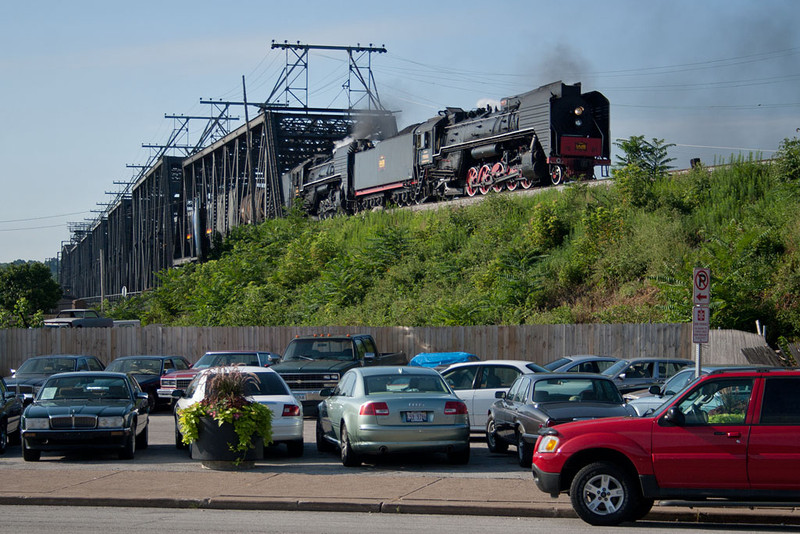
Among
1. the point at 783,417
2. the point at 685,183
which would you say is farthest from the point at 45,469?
the point at 685,183

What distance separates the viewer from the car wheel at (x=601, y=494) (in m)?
9.28

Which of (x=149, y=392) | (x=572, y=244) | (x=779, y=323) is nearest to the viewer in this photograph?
(x=149, y=392)

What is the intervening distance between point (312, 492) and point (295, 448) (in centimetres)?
373

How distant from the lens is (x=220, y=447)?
512 inches

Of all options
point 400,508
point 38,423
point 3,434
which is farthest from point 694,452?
point 3,434

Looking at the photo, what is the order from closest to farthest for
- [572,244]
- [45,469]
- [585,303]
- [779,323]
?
[45,469], [779,323], [585,303], [572,244]

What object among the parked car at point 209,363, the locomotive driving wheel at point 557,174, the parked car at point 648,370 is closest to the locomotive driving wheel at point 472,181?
the locomotive driving wheel at point 557,174

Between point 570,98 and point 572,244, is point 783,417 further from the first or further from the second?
point 570,98

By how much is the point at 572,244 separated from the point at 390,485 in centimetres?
2259

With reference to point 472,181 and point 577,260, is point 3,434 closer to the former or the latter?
point 577,260

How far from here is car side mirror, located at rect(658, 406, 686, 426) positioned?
9125 millimetres

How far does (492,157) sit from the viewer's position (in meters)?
37.7

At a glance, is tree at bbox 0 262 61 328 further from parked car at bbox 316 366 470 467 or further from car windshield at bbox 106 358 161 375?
parked car at bbox 316 366 470 467

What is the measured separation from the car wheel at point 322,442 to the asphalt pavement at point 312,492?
199 cm
